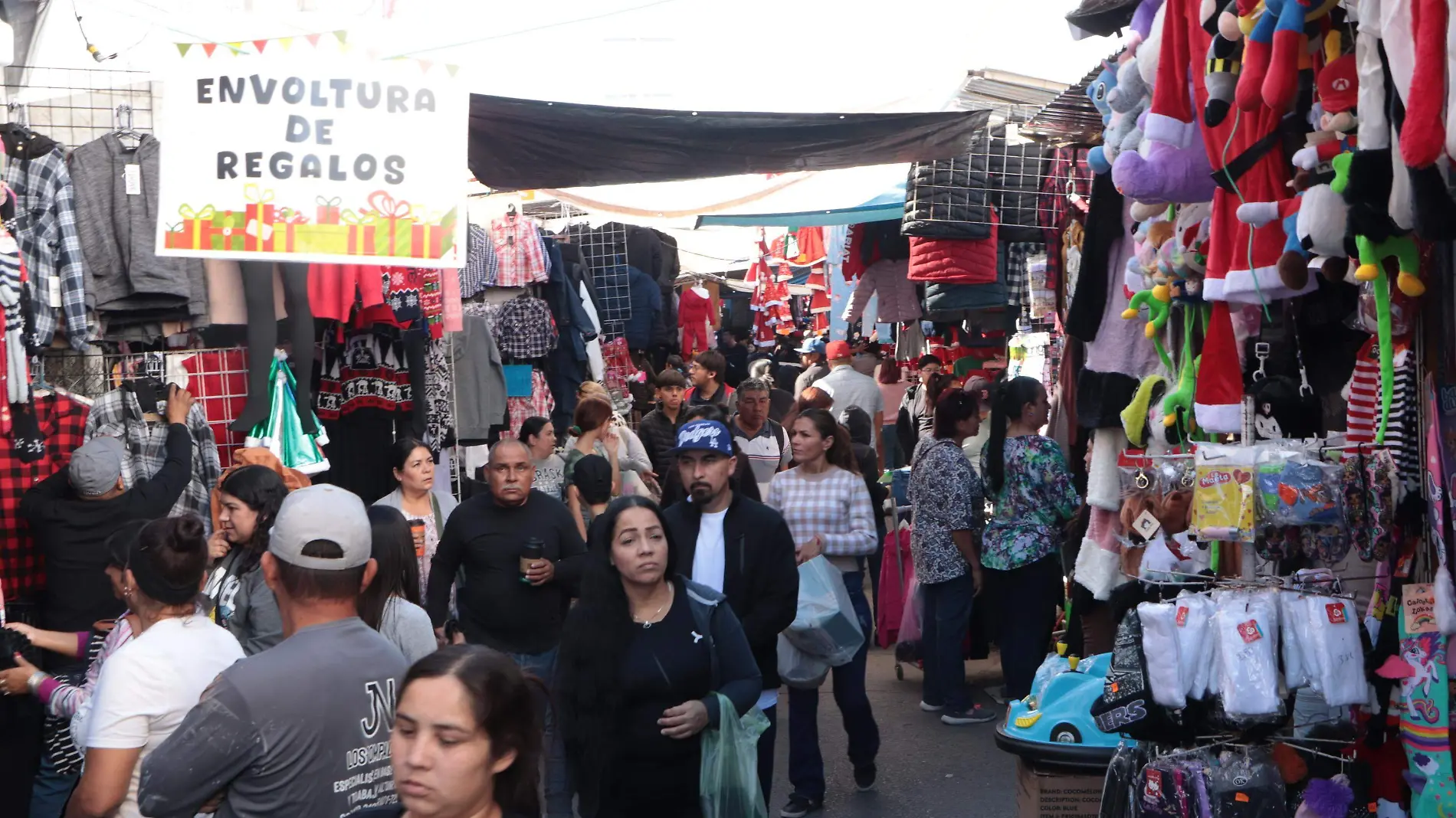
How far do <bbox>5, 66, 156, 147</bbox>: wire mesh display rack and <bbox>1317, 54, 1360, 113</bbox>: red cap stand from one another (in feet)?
19.9

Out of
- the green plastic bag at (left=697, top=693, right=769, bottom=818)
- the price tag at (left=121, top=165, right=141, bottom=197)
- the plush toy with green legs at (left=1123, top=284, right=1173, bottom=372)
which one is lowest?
the green plastic bag at (left=697, top=693, right=769, bottom=818)

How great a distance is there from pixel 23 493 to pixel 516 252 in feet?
16.0

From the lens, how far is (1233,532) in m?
4.18

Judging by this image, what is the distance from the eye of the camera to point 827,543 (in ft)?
24.7

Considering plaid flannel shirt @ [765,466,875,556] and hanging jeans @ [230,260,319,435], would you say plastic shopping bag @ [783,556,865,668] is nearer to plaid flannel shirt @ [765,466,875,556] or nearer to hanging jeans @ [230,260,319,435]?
plaid flannel shirt @ [765,466,875,556]

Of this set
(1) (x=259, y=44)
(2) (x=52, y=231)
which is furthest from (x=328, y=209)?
(2) (x=52, y=231)

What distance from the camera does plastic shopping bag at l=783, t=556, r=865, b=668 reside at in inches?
264

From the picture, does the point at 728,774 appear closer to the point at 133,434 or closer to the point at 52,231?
the point at 133,434

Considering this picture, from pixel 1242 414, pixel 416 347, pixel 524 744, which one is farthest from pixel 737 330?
pixel 524 744

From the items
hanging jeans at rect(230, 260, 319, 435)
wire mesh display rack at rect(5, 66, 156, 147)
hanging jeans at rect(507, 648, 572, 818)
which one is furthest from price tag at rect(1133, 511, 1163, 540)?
wire mesh display rack at rect(5, 66, 156, 147)

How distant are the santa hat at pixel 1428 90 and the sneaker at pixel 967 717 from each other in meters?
6.07

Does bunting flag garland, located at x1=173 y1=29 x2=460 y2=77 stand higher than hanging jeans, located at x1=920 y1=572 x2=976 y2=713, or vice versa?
bunting flag garland, located at x1=173 y1=29 x2=460 y2=77

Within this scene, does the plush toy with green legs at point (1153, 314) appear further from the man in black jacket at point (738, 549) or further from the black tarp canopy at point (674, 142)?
the black tarp canopy at point (674, 142)

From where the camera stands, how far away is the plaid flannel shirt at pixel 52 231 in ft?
23.2
